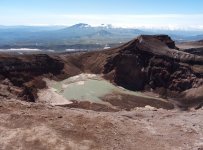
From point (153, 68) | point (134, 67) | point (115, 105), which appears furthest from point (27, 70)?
point (153, 68)

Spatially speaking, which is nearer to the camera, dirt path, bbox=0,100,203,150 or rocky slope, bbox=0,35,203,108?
dirt path, bbox=0,100,203,150

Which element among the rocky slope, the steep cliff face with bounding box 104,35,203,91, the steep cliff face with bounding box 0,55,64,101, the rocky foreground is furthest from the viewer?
the steep cliff face with bounding box 104,35,203,91

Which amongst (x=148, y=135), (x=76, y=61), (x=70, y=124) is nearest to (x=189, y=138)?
(x=148, y=135)

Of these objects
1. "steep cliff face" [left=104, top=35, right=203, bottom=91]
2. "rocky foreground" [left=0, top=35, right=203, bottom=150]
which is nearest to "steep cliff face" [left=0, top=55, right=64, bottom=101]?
"rocky foreground" [left=0, top=35, right=203, bottom=150]

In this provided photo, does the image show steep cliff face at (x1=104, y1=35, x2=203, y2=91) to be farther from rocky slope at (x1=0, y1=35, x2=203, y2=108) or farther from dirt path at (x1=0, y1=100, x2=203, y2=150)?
dirt path at (x1=0, y1=100, x2=203, y2=150)

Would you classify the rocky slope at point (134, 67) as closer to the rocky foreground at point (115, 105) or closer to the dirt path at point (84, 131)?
the rocky foreground at point (115, 105)

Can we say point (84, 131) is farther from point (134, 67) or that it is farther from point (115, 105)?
point (134, 67)

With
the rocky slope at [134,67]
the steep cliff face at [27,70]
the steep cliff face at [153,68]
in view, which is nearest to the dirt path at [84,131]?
the steep cliff face at [27,70]

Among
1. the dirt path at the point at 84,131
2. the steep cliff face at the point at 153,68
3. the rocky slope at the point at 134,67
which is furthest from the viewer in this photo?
the steep cliff face at the point at 153,68

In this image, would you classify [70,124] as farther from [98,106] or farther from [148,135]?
[98,106]
